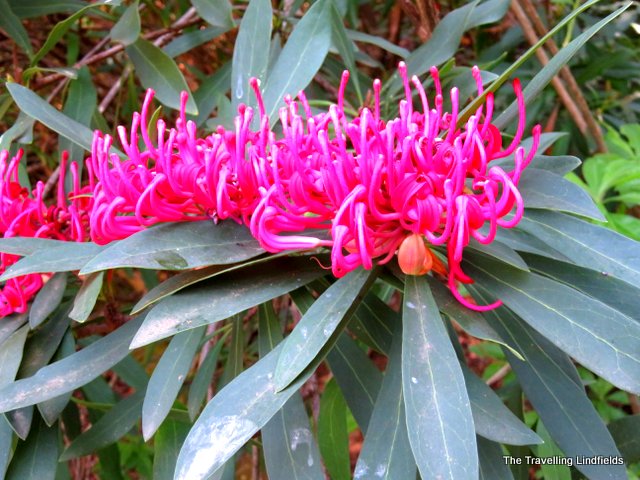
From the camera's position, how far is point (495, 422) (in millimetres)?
577

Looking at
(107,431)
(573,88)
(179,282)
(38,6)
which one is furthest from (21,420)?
(573,88)

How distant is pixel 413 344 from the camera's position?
1.78 ft

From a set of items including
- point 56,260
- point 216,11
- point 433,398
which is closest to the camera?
point 433,398

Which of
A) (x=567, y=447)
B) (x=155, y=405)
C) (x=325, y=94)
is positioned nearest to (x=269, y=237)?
(x=155, y=405)

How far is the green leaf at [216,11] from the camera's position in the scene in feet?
3.19

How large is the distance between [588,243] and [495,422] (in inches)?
7.2

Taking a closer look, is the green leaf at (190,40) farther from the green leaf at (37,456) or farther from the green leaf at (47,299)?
the green leaf at (37,456)

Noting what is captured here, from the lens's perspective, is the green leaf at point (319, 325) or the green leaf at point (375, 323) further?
the green leaf at point (375, 323)

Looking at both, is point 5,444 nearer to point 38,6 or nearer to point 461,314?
point 461,314

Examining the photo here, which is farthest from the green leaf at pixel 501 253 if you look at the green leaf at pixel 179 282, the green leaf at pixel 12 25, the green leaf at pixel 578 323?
the green leaf at pixel 12 25

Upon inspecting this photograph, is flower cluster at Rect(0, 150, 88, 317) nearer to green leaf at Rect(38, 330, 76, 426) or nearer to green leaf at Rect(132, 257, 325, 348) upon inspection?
green leaf at Rect(38, 330, 76, 426)

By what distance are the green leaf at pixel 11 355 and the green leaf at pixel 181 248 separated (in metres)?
0.22

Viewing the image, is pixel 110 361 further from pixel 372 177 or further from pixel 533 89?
pixel 533 89

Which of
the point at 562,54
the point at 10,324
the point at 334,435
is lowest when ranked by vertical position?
the point at 334,435
